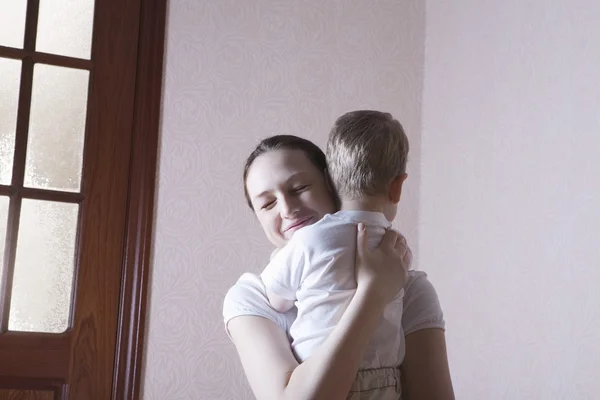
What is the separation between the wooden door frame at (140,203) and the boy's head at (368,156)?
1.41 m

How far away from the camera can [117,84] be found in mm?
2588

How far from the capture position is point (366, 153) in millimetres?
1166

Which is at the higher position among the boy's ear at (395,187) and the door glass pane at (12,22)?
the door glass pane at (12,22)

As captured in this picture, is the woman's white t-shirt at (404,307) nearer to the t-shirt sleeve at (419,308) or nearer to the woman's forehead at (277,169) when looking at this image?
the t-shirt sleeve at (419,308)

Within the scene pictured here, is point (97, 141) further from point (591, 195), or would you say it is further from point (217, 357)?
point (591, 195)

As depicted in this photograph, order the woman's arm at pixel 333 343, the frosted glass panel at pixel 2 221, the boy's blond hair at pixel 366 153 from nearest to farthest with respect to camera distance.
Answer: the woman's arm at pixel 333 343 < the boy's blond hair at pixel 366 153 < the frosted glass panel at pixel 2 221

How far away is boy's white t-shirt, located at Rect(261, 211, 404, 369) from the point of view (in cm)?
115

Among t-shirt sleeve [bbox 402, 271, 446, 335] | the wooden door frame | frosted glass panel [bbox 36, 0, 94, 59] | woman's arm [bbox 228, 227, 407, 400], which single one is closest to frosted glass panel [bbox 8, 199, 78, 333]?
the wooden door frame

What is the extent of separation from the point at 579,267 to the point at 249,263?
3.62 feet

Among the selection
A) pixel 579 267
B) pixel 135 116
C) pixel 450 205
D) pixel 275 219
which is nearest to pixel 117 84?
pixel 135 116

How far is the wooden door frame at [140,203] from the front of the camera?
244 cm

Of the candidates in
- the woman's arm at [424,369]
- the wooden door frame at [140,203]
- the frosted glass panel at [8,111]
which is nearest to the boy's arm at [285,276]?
the woman's arm at [424,369]

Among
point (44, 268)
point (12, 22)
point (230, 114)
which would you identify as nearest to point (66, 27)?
point (12, 22)

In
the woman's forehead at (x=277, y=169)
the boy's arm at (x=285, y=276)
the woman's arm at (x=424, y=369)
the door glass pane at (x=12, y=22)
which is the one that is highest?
the door glass pane at (x=12, y=22)
